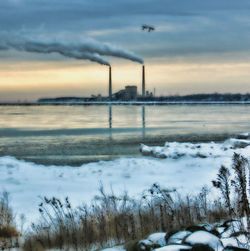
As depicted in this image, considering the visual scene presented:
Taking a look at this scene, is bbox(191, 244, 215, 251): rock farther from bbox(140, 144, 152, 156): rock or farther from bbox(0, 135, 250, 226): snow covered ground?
bbox(140, 144, 152, 156): rock

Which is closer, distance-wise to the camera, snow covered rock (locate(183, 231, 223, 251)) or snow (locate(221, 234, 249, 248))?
Answer: snow covered rock (locate(183, 231, 223, 251))

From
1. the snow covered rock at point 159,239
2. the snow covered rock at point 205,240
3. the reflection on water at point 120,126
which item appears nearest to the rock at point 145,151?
the reflection on water at point 120,126

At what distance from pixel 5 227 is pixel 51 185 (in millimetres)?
8415

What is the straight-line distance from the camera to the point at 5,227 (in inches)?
472

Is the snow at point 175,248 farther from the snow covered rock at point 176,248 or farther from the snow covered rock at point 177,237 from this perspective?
the snow covered rock at point 177,237

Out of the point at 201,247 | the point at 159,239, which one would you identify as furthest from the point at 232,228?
the point at 201,247

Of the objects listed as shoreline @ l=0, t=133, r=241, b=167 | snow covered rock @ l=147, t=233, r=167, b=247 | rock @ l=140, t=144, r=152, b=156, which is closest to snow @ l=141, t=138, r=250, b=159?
rock @ l=140, t=144, r=152, b=156

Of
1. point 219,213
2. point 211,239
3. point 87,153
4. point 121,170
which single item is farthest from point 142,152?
point 211,239

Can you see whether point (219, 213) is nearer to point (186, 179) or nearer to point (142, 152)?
point (186, 179)

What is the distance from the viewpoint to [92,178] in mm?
22391

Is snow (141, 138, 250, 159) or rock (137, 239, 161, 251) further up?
rock (137, 239, 161, 251)

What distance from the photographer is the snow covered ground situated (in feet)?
57.3

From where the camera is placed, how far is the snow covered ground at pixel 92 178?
17453mm

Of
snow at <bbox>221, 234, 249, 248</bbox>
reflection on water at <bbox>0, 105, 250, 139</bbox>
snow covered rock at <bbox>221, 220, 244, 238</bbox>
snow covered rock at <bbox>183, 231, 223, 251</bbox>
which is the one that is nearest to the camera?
snow covered rock at <bbox>183, 231, 223, 251</bbox>
